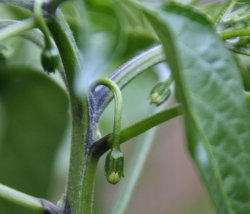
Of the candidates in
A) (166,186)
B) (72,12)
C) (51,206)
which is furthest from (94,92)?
(166,186)

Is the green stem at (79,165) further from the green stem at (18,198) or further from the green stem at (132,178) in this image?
the green stem at (132,178)

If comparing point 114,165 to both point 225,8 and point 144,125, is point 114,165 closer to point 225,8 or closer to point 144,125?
point 144,125

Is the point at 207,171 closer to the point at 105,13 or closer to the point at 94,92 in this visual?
the point at 94,92

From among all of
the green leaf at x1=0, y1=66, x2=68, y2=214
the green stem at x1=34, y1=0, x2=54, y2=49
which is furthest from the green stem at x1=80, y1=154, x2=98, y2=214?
the green leaf at x1=0, y1=66, x2=68, y2=214

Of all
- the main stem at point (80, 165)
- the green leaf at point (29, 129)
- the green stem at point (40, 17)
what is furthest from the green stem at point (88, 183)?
the green leaf at point (29, 129)

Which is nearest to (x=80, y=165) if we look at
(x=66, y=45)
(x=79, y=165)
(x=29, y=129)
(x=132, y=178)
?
(x=79, y=165)
